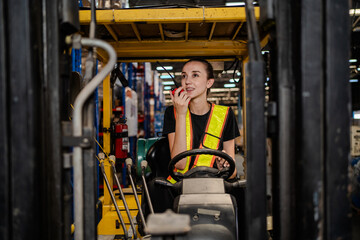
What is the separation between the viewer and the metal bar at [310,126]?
1241 mm

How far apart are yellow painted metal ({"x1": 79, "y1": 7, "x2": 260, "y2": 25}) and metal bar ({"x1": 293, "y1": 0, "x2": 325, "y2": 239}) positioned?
111cm

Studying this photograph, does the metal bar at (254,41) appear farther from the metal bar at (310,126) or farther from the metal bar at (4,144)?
the metal bar at (4,144)

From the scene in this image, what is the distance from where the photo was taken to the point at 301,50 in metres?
1.27

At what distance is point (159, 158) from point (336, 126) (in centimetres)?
186

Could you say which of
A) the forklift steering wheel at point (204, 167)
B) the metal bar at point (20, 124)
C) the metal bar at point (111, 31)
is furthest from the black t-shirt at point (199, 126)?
the metal bar at point (20, 124)

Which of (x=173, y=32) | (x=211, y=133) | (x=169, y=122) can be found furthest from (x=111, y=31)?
(x=211, y=133)

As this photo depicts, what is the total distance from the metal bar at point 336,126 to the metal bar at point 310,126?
3cm

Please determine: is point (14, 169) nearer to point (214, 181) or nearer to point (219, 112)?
point (214, 181)

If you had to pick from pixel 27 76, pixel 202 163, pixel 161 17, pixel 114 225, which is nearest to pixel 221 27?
pixel 161 17

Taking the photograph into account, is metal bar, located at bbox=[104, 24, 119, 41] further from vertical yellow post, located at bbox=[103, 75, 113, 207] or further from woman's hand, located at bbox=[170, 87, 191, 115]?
woman's hand, located at bbox=[170, 87, 191, 115]

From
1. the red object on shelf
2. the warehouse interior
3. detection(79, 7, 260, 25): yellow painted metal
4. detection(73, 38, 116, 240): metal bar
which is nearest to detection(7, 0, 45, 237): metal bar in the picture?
the warehouse interior

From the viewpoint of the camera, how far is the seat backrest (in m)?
2.77

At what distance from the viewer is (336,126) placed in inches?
48.9

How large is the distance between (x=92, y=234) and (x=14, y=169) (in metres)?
0.47
